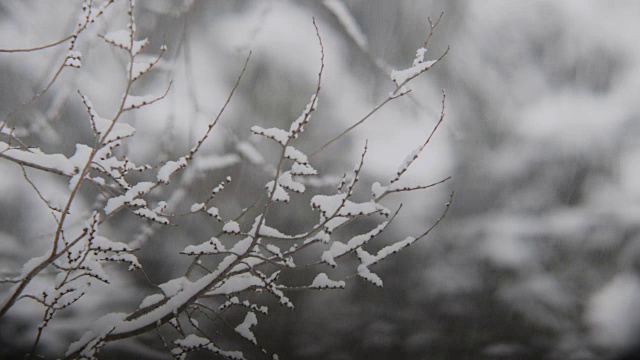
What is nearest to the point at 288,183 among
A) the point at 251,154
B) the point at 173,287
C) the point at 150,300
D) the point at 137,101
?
the point at 137,101

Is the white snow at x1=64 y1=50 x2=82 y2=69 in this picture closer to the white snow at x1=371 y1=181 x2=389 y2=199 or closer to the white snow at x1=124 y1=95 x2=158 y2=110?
the white snow at x1=124 y1=95 x2=158 y2=110

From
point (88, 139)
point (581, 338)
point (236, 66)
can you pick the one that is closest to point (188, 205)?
point (88, 139)

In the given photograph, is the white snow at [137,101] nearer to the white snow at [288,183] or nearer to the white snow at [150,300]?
the white snow at [288,183]

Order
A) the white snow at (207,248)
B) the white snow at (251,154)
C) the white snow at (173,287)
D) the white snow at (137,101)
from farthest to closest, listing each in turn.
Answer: the white snow at (251,154) → the white snow at (173,287) → the white snow at (207,248) → the white snow at (137,101)

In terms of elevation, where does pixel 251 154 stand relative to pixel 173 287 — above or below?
above

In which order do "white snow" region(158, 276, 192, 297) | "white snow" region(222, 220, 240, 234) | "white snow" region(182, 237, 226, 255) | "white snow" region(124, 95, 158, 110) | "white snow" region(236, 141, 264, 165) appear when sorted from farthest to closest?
"white snow" region(236, 141, 264, 165), "white snow" region(158, 276, 192, 297), "white snow" region(182, 237, 226, 255), "white snow" region(222, 220, 240, 234), "white snow" region(124, 95, 158, 110)

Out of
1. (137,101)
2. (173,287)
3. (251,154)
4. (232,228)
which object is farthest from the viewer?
(251,154)

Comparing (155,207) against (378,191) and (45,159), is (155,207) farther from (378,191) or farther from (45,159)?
(378,191)

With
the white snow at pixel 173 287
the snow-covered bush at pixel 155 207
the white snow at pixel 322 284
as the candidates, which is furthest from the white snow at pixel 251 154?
the white snow at pixel 322 284

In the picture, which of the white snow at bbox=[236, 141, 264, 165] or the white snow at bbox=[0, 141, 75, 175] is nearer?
the white snow at bbox=[0, 141, 75, 175]

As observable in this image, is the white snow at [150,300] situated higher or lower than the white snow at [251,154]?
lower

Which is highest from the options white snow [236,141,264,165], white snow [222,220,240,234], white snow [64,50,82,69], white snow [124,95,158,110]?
white snow [236,141,264,165]

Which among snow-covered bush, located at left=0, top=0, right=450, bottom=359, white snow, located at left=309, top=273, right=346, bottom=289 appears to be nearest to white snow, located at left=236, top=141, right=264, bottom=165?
snow-covered bush, located at left=0, top=0, right=450, bottom=359
